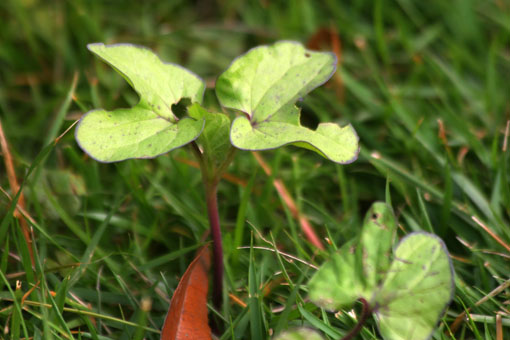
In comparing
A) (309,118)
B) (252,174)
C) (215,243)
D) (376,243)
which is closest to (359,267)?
(376,243)

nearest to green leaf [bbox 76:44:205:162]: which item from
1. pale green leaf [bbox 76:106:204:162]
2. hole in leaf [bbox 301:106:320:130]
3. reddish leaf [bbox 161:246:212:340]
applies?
pale green leaf [bbox 76:106:204:162]

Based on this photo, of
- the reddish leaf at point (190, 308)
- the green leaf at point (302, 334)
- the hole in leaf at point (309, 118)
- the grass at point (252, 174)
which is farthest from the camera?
the hole in leaf at point (309, 118)

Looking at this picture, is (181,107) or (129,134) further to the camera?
(181,107)

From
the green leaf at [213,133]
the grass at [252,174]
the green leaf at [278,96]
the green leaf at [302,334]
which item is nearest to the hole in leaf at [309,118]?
the grass at [252,174]

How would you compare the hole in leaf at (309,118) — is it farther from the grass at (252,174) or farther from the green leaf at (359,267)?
the green leaf at (359,267)

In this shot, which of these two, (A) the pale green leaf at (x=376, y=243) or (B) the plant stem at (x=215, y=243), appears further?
(B) the plant stem at (x=215, y=243)

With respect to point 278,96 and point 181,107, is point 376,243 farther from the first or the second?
point 181,107

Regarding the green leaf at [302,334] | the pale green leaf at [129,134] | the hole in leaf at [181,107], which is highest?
the pale green leaf at [129,134]

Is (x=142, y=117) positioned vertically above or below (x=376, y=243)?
above
